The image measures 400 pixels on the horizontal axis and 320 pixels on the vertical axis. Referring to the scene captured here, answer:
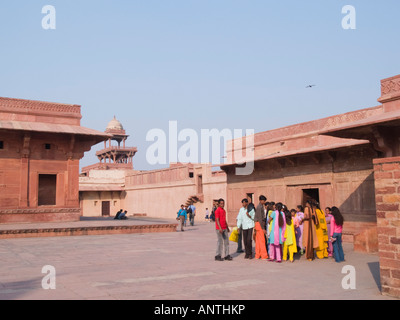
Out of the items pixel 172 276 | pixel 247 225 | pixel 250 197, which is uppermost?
pixel 250 197

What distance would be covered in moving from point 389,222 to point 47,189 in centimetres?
1949


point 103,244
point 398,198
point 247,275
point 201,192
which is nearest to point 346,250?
point 247,275

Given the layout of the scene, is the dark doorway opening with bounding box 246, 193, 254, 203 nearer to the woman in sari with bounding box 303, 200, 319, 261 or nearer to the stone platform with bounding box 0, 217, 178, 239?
the stone platform with bounding box 0, 217, 178, 239

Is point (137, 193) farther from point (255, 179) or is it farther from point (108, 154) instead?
point (255, 179)

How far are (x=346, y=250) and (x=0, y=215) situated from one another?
1622cm

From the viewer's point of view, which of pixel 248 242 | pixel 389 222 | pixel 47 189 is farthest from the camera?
pixel 47 189

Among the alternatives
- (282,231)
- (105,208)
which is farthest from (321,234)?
(105,208)

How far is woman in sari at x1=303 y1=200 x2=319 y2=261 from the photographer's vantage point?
31.6 feet

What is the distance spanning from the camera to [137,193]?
1651 inches

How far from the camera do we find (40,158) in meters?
21.4

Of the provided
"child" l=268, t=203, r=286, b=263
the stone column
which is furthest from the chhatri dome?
the stone column

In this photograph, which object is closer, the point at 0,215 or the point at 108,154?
the point at 0,215

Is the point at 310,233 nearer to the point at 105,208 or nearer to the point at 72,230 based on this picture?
the point at 72,230

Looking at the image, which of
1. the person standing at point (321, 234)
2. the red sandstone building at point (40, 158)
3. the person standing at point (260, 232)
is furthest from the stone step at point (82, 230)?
the person standing at point (321, 234)
